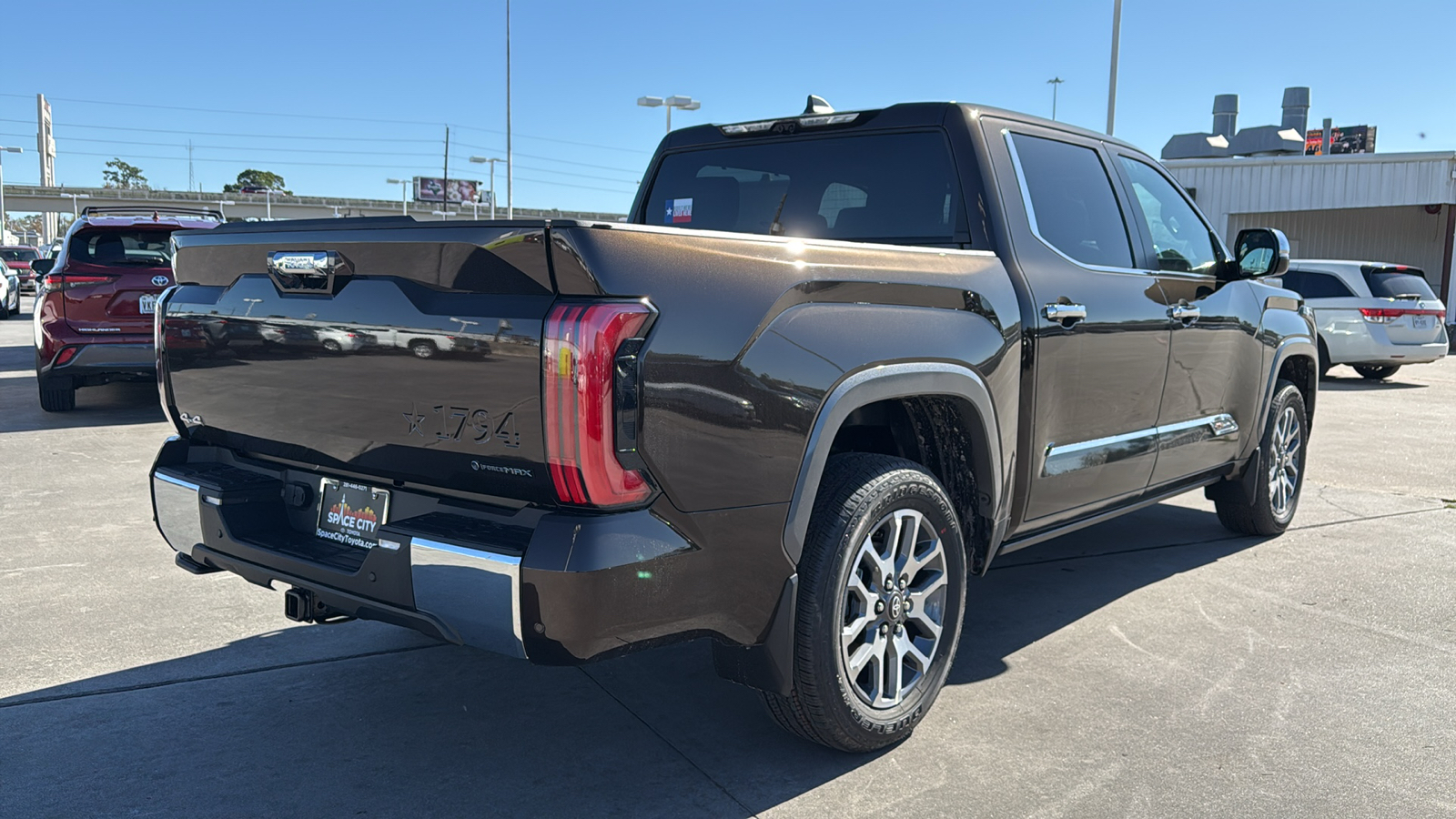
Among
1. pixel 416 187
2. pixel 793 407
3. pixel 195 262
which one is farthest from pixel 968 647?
pixel 416 187

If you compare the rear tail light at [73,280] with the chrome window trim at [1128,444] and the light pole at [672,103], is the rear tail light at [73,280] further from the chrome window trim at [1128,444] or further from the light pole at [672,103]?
the light pole at [672,103]

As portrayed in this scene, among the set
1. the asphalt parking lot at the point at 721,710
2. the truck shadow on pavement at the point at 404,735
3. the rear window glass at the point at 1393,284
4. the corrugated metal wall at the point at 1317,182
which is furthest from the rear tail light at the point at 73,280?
the corrugated metal wall at the point at 1317,182

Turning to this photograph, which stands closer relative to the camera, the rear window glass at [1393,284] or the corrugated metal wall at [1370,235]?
the rear window glass at [1393,284]

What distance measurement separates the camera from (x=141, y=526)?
19.0 ft

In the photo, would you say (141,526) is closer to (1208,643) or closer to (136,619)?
(136,619)

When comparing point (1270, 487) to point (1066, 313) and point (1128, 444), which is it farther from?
point (1066, 313)

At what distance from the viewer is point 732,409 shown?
106 inches

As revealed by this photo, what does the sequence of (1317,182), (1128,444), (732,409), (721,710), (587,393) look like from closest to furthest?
(587,393) → (732,409) → (721,710) → (1128,444) → (1317,182)

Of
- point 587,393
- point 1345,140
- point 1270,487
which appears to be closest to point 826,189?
point 587,393

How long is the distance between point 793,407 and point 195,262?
1.93 meters

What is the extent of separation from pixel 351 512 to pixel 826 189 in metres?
2.15

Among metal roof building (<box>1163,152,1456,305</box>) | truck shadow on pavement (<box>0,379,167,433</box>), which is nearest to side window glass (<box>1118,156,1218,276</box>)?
truck shadow on pavement (<box>0,379,167,433</box>)

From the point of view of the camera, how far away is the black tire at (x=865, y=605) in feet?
9.85

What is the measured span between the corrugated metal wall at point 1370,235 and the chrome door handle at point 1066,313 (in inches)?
1188
